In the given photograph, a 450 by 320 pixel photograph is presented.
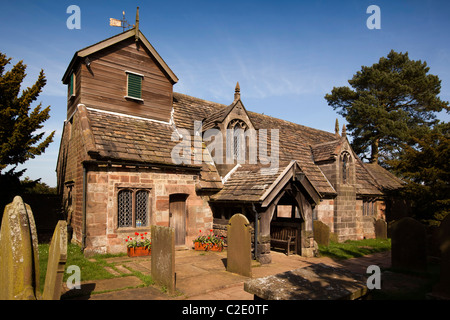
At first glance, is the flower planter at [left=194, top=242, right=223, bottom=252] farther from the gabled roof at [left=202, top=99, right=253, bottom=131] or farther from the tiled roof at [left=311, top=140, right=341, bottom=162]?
the tiled roof at [left=311, top=140, right=341, bottom=162]

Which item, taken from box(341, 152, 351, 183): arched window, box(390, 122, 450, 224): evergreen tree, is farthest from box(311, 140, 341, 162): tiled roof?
box(390, 122, 450, 224): evergreen tree

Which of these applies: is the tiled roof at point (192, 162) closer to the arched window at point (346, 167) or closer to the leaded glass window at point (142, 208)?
the arched window at point (346, 167)

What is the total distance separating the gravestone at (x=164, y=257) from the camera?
7.23 metres

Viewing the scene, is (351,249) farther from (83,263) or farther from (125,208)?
(83,263)

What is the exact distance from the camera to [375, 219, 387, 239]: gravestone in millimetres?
19250

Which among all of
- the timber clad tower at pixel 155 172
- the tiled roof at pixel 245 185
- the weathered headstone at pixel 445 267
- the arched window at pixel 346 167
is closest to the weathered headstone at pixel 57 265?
the timber clad tower at pixel 155 172

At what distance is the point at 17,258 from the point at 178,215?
29.8 feet

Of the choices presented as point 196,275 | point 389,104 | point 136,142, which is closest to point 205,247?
point 196,275

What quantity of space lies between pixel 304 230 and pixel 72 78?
1377 centimetres

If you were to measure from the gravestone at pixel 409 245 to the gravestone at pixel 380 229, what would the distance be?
9.28m

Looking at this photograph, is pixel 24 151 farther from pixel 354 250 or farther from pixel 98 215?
pixel 354 250

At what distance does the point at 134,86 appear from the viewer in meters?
15.2
